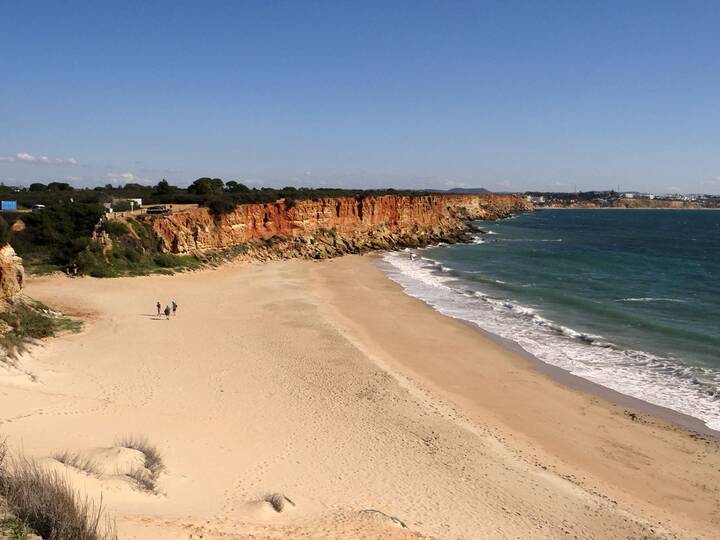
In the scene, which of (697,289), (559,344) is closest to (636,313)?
(559,344)

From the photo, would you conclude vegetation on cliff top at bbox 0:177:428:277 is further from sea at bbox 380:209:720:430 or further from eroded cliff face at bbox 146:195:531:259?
sea at bbox 380:209:720:430

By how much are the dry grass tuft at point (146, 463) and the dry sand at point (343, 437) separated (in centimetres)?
15

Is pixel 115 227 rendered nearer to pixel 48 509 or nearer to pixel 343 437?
pixel 343 437

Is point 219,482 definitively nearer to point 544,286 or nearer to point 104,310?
point 104,310

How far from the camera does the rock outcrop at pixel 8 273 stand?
55.1ft

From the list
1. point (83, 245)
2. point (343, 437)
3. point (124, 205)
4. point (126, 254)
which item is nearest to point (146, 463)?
point (343, 437)

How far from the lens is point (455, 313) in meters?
27.3

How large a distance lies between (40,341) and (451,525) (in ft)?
46.1

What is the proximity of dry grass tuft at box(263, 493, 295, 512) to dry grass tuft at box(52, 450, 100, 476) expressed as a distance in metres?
2.61

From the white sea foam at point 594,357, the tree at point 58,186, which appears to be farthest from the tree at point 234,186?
the white sea foam at point 594,357

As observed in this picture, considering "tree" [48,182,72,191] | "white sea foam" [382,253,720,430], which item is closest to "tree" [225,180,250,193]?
"tree" [48,182,72,191]

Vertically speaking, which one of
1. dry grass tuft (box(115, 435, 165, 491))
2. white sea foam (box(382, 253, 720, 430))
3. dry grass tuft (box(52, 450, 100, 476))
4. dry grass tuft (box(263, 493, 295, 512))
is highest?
dry grass tuft (box(52, 450, 100, 476))

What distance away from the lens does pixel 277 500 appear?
A: 845 centimetres

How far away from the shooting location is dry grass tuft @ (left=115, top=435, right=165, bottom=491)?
8117 millimetres
